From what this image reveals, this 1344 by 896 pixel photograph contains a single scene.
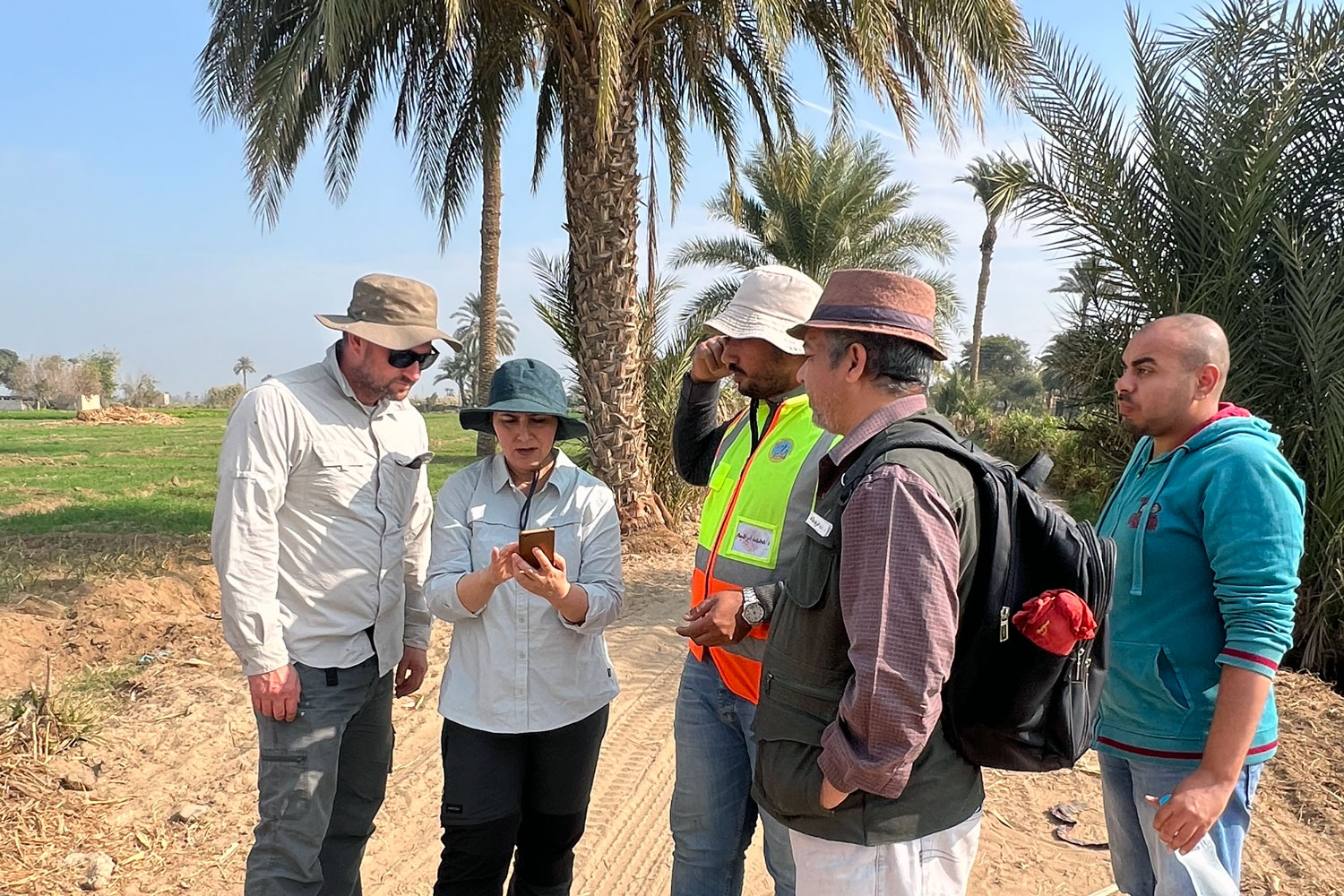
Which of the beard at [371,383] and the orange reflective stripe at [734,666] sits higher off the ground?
the beard at [371,383]

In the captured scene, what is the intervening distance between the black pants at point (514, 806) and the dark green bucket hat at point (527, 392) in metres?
0.96

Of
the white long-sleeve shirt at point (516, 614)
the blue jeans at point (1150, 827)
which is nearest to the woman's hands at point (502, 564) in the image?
the white long-sleeve shirt at point (516, 614)

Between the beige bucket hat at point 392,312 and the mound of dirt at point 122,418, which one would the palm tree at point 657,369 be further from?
the mound of dirt at point 122,418

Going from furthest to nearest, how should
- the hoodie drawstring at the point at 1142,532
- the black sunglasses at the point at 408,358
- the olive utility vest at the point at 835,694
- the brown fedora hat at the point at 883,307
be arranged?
the black sunglasses at the point at 408,358 → the hoodie drawstring at the point at 1142,532 → the brown fedora hat at the point at 883,307 → the olive utility vest at the point at 835,694

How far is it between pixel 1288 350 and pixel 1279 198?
4.15ft

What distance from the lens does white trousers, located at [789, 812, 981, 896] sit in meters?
1.70

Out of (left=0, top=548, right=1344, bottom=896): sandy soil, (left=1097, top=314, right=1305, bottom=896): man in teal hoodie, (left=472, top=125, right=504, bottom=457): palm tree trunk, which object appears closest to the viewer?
(left=1097, top=314, right=1305, bottom=896): man in teal hoodie

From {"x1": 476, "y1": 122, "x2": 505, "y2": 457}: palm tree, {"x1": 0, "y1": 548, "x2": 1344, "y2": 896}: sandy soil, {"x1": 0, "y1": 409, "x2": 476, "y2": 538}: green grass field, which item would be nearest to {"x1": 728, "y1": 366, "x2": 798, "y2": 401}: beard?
{"x1": 0, "y1": 548, "x2": 1344, "y2": 896}: sandy soil

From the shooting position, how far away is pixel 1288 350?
6895 mm

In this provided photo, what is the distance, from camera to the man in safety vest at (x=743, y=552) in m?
2.37

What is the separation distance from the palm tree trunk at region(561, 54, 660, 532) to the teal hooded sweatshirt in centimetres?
631

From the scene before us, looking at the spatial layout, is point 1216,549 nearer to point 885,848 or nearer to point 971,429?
point 885,848

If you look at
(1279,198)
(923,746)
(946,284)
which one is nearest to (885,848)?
(923,746)

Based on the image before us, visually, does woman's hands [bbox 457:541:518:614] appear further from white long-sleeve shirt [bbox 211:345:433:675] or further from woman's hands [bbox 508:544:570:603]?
white long-sleeve shirt [bbox 211:345:433:675]
